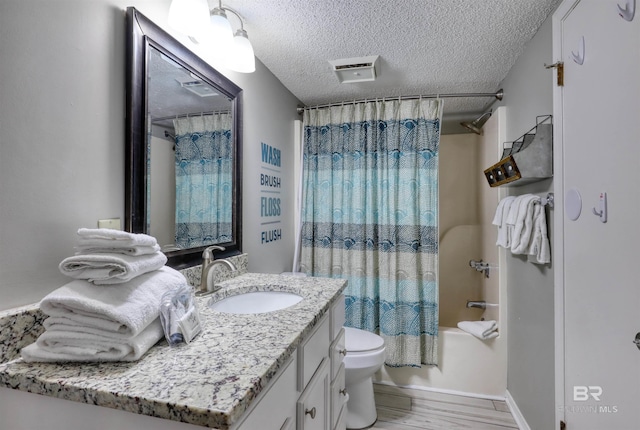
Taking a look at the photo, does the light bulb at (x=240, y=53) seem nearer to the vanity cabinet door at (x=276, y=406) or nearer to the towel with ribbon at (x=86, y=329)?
the towel with ribbon at (x=86, y=329)

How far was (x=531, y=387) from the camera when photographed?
1.65 m

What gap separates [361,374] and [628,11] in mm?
1859

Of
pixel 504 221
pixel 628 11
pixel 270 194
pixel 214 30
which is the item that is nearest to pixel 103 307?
pixel 214 30

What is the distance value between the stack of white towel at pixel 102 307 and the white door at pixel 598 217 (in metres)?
1.36

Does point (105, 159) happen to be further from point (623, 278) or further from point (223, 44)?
point (623, 278)

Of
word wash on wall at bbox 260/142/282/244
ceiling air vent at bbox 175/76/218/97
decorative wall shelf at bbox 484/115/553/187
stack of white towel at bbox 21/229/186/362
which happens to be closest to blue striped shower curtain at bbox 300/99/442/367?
word wash on wall at bbox 260/142/282/244

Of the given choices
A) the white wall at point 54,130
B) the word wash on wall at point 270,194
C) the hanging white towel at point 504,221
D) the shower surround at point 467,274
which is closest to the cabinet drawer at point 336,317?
the word wash on wall at point 270,194

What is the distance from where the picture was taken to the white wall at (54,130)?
2.26 ft

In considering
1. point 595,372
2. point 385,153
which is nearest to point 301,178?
point 385,153

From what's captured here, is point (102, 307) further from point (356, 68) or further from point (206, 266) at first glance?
point (356, 68)

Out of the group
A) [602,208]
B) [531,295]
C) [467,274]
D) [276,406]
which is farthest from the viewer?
[467,274]

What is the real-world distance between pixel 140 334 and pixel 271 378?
316 mm

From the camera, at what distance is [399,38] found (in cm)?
160

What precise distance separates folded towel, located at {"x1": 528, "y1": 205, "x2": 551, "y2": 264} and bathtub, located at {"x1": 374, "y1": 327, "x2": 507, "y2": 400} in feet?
3.03
